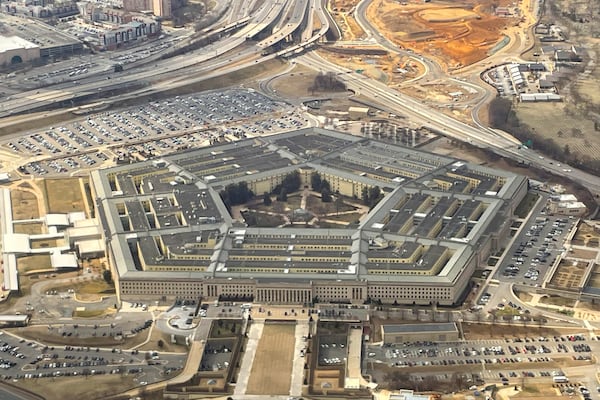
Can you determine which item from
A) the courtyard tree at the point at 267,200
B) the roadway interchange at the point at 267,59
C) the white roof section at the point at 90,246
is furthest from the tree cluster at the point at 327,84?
the white roof section at the point at 90,246

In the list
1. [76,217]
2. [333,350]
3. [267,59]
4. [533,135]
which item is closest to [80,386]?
[333,350]

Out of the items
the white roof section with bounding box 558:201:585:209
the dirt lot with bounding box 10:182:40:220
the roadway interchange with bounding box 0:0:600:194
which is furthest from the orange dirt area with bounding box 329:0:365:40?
the dirt lot with bounding box 10:182:40:220

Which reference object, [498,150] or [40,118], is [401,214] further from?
[40,118]

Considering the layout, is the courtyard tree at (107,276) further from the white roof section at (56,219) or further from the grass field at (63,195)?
the grass field at (63,195)

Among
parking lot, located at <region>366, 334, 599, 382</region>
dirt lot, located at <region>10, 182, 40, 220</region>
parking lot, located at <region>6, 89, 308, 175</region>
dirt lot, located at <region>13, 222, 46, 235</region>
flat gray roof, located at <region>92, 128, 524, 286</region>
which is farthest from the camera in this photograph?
parking lot, located at <region>6, 89, 308, 175</region>

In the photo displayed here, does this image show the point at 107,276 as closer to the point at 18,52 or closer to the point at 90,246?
the point at 90,246

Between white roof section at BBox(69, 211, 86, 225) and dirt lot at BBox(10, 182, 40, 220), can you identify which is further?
dirt lot at BBox(10, 182, 40, 220)

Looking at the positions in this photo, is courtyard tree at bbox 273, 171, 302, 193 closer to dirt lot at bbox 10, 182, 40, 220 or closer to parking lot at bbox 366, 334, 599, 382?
dirt lot at bbox 10, 182, 40, 220
